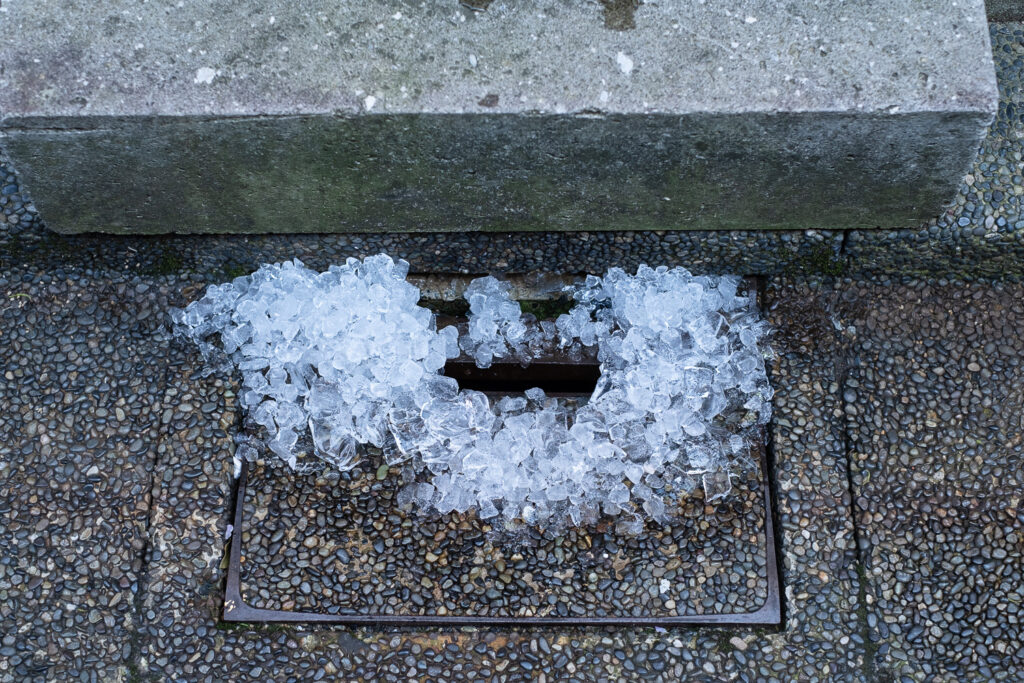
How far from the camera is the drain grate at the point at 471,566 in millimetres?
2523

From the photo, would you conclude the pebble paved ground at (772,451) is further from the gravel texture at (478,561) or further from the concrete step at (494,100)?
the concrete step at (494,100)

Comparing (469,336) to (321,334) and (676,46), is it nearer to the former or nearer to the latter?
(321,334)

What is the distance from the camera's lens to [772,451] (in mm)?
2711

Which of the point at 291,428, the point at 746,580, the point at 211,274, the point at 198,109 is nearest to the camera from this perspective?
the point at 198,109

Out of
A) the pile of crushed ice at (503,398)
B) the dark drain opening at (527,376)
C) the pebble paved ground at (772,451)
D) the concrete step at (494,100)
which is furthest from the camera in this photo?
the dark drain opening at (527,376)

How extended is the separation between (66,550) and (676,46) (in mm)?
2184

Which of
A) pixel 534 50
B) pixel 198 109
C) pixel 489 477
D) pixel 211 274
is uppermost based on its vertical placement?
pixel 534 50

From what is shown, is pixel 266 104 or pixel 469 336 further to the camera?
pixel 469 336

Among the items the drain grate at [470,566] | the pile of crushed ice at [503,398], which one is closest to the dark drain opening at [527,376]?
the pile of crushed ice at [503,398]

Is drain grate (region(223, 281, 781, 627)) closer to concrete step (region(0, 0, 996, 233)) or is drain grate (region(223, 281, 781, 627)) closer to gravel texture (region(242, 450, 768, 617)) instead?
gravel texture (region(242, 450, 768, 617))

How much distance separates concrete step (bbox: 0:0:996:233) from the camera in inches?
92.1

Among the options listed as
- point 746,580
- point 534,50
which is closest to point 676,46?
point 534,50

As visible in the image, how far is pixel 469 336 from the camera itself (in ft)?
9.45

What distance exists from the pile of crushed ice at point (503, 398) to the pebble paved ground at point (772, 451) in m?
0.10
